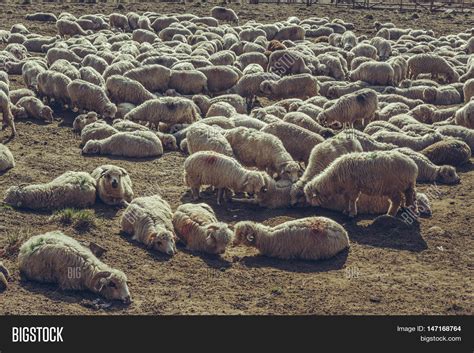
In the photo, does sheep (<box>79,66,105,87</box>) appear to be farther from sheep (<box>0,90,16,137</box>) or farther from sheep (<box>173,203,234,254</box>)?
sheep (<box>173,203,234,254</box>)

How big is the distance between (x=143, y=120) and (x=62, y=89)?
292 cm

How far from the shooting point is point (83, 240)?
36.7ft

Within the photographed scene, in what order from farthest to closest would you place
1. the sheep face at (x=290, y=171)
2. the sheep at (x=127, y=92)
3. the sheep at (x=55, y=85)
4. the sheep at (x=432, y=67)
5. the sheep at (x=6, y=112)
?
1. the sheep at (x=432, y=67)
2. the sheep at (x=55, y=85)
3. the sheep at (x=127, y=92)
4. the sheep at (x=6, y=112)
5. the sheep face at (x=290, y=171)

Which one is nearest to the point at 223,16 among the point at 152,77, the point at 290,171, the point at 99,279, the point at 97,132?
the point at 152,77

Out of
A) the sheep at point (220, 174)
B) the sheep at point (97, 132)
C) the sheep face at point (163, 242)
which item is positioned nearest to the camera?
the sheep face at point (163, 242)

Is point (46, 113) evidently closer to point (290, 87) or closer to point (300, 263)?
point (290, 87)

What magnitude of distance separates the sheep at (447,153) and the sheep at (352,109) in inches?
103

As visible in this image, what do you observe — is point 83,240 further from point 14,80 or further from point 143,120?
point 14,80

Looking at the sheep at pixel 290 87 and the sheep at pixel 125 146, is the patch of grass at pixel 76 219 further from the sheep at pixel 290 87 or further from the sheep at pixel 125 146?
the sheep at pixel 290 87

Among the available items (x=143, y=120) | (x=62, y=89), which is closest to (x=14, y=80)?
(x=62, y=89)

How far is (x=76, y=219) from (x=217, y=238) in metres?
2.18

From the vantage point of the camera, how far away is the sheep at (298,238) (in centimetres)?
1107

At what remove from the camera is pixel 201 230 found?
11.3 meters

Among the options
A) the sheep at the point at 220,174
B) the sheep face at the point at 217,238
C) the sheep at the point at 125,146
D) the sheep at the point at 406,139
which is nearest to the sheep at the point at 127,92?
the sheep at the point at 125,146
